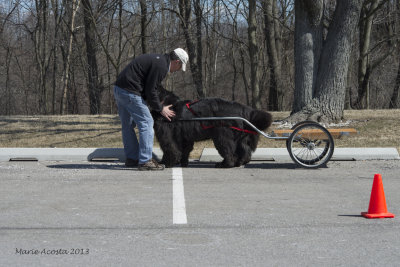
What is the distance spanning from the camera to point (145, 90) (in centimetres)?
834

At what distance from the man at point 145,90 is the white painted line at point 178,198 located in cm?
63

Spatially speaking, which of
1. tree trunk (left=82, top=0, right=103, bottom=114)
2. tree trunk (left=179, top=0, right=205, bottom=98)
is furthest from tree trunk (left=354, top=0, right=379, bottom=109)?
tree trunk (left=82, top=0, right=103, bottom=114)

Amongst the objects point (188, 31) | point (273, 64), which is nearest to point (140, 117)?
point (188, 31)

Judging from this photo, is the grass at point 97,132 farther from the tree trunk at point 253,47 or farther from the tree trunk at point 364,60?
the tree trunk at point 364,60

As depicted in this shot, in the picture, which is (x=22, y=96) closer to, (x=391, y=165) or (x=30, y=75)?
(x=30, y=75)

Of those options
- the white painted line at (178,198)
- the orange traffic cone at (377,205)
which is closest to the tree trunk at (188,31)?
the white painted line at (178,198)

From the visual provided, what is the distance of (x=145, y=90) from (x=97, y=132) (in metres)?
5.08

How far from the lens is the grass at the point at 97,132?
11.7 metres

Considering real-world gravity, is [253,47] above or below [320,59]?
above

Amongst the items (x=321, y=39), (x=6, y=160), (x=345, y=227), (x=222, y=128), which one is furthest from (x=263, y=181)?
(x=321, y=39)

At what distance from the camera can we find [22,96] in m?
41.8

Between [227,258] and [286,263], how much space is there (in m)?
0.45

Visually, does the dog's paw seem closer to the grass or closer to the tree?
the grass

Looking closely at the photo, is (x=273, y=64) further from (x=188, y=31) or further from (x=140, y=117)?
(x=140, y=117)
